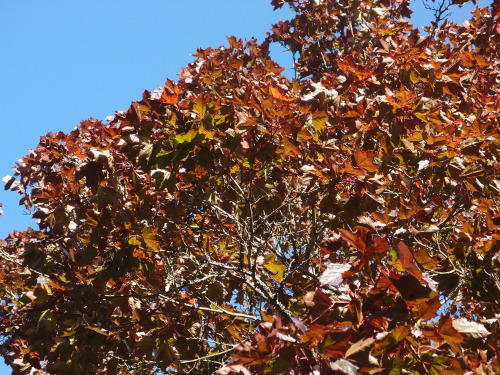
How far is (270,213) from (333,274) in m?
2.29

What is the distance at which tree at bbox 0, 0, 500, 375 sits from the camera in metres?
2.64

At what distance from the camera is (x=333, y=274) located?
8.00 feet

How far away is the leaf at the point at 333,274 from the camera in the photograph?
7.84 feet

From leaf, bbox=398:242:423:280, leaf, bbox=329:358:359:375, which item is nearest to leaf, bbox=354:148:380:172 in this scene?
leaf, bbox=398:242:423:280

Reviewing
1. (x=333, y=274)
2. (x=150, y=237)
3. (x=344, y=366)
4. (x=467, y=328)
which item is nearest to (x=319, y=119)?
(x=150, y=237)

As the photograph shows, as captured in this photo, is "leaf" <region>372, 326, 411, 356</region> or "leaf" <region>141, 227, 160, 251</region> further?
"leaf" <region>141, 227, 160, 251</region>

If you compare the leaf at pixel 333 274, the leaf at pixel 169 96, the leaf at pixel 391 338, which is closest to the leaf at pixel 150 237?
the leaf at pixel 169 96

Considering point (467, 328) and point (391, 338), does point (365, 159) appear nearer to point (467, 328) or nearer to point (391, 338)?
point (467, 328)

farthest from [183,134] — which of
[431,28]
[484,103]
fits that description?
[431,28]

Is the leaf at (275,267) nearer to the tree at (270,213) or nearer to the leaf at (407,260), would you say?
the tree at (270,213)

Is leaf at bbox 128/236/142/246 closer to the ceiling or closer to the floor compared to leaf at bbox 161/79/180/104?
closer to the floor

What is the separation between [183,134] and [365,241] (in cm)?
192

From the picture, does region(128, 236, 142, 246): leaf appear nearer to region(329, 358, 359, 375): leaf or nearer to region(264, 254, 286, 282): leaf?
region(264, 254, 286, 282): leaf

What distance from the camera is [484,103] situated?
4.68 meters
